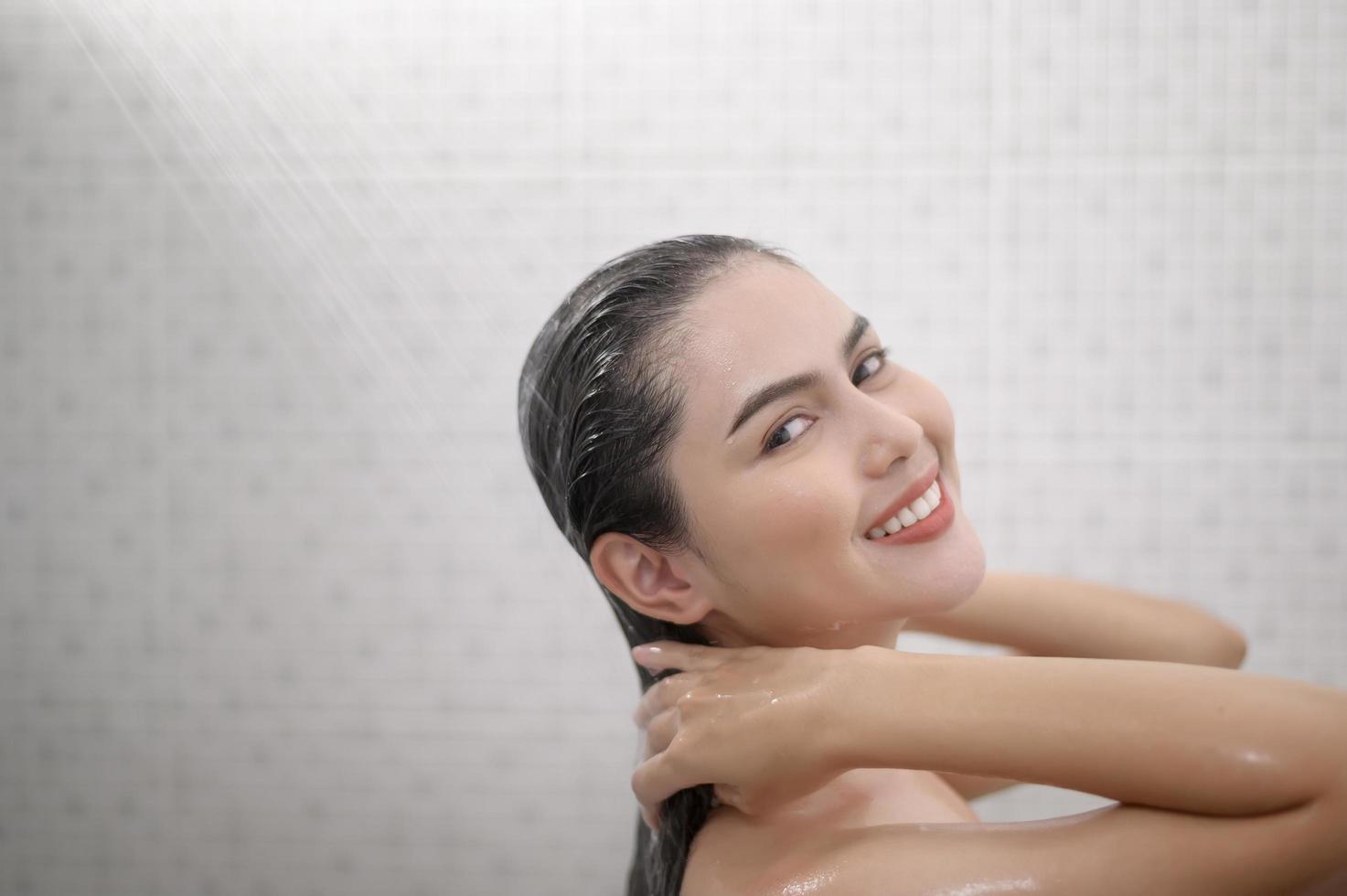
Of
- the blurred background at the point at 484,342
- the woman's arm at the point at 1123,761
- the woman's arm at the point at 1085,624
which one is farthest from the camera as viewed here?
the blurred background at the point at 484,342

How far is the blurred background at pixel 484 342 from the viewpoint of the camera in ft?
4.91

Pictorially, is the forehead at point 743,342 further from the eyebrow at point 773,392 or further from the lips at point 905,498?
the lips at point 905,498

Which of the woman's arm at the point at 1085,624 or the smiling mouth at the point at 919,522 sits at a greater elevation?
the smiling mouth at the point at 919,522

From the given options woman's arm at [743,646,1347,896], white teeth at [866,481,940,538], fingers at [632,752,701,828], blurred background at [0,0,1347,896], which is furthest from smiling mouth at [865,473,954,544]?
blurred background at [0,0,1347,896]

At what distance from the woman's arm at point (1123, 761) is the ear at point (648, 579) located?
17cm

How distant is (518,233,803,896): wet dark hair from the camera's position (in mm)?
810

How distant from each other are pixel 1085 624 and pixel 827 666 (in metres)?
0.41

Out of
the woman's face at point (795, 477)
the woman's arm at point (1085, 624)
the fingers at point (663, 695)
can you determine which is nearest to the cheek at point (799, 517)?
the woman's face at point (795, 477)

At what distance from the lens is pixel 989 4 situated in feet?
4.91

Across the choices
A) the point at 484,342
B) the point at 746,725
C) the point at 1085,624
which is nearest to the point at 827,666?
the point at 746,725

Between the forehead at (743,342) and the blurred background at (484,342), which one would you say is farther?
the blurred background at (484,342)

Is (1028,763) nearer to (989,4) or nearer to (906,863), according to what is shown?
(906,863)

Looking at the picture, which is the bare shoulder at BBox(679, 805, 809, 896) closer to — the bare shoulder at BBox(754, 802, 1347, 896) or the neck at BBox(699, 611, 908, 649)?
the bare shoulder at BBox(754, 802, 1347, 896)

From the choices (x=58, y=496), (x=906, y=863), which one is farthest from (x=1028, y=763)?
(x=58, y=496)
